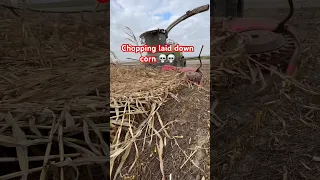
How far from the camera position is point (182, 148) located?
1438mm

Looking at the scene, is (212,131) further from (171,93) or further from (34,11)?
(34,11)

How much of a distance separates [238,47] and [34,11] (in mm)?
1418

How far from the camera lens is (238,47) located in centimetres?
218

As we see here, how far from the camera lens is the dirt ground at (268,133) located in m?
1.35

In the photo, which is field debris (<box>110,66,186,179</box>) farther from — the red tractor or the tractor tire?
the tractor tire

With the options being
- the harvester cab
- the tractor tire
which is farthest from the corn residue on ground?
the harvester cab

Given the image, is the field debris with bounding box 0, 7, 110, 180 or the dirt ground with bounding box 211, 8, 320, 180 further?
the dirt ground with bounding box 211, 8, 320, 180

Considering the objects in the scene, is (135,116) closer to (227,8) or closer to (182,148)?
(182,148)

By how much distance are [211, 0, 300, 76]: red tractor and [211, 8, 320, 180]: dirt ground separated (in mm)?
153

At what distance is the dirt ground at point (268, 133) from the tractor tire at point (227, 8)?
688 mm

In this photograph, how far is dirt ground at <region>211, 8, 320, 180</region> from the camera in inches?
53.0

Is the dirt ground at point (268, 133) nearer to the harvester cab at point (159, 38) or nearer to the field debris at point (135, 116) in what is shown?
the field debris at point (135, 116)

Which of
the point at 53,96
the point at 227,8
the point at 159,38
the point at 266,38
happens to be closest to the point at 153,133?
the point at 53,96

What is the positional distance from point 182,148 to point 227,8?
1.45 metres
